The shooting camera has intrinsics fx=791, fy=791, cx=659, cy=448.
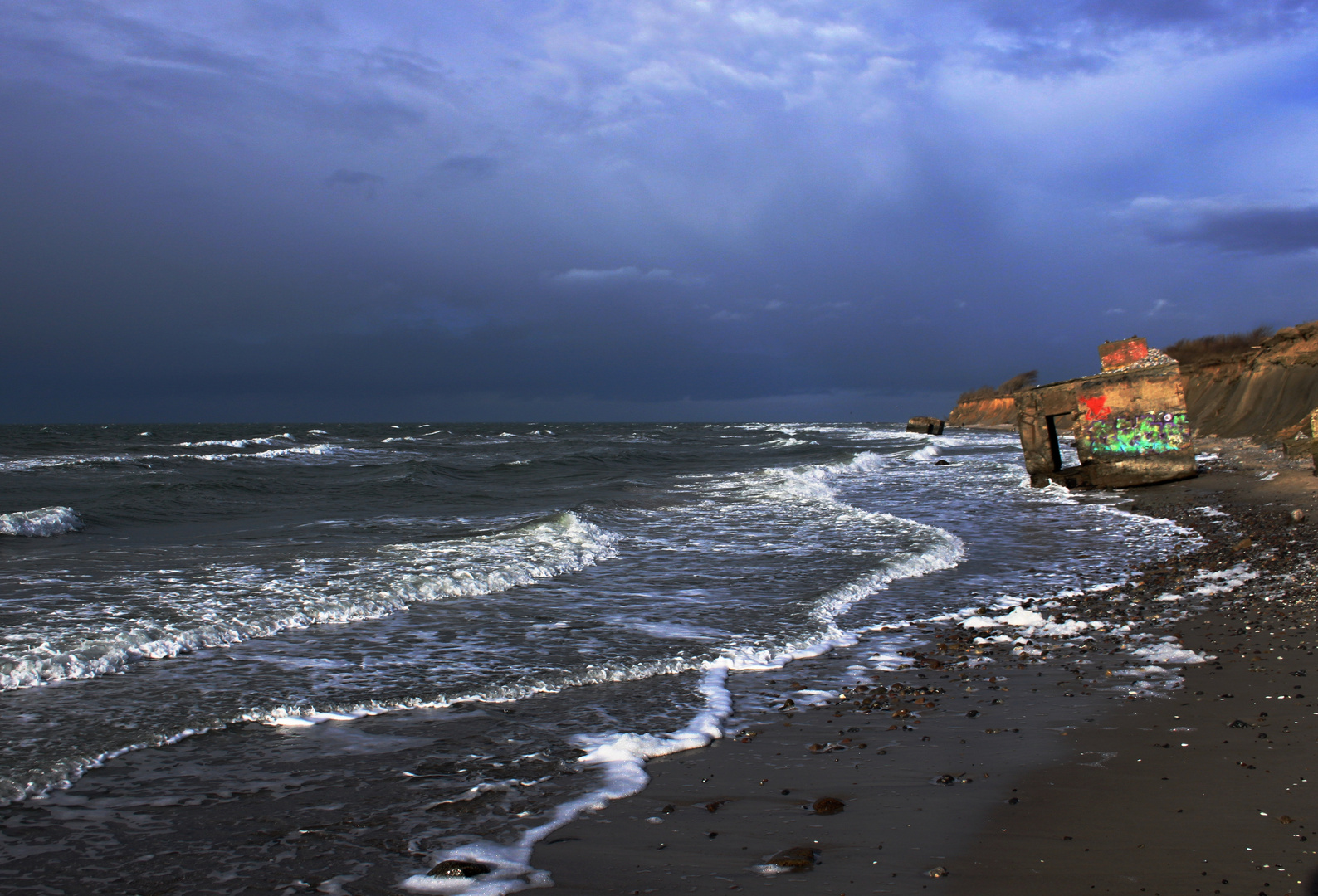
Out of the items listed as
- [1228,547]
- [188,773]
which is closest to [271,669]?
[188,773]

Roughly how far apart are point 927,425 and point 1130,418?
45975 millimetres

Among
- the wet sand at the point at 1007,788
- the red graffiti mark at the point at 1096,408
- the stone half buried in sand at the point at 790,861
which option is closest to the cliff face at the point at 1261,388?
the red graffiti mark at the point at 1096,408

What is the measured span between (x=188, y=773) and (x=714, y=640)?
4001 mm

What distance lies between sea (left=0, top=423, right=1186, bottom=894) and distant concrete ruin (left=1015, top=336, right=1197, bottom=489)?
47.4 inches

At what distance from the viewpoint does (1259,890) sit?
2.70 metres

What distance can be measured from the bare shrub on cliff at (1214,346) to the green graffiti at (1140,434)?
2257 cm

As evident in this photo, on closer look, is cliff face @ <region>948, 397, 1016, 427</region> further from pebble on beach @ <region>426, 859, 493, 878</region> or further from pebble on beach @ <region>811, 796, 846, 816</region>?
pebble on beach @ <region>426, 859, 493, 878</region>

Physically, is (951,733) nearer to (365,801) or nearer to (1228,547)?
(365,801)

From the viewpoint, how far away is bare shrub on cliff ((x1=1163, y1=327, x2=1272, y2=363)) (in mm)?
36188

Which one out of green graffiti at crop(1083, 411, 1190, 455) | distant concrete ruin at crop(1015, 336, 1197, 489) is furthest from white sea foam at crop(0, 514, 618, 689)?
green graffiti at crop(1083, 411, 1190, 455)

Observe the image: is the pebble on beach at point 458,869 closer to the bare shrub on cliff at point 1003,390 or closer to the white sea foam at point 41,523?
the white sea foam at point 41,523

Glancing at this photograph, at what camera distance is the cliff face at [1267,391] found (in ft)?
81.0

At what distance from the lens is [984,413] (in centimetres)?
8175

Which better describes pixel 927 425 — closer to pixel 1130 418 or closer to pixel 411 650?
pixel 1130 418
